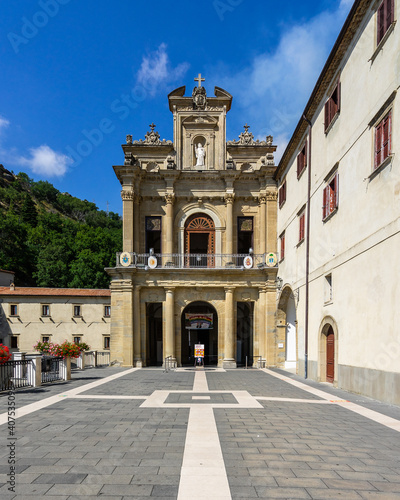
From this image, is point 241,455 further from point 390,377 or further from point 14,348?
point 14,348

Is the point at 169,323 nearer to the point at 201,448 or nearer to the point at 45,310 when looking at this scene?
the point at 45,310

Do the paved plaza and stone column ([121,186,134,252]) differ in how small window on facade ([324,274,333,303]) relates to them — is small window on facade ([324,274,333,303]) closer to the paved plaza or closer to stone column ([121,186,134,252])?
the paved plaza

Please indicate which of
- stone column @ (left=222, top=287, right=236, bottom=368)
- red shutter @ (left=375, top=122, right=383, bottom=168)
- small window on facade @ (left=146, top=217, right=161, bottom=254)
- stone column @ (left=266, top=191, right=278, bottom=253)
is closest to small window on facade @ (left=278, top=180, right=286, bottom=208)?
stone column @ (left=266, top=191, right=278, bottom=253)

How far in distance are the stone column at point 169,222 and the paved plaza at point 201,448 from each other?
15.6 meters

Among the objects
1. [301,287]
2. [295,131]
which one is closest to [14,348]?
[301,287]

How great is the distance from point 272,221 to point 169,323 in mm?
10204

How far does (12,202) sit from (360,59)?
91.2m

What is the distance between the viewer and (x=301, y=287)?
67.9ft

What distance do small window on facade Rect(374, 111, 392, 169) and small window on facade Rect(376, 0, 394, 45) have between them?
2.69 m

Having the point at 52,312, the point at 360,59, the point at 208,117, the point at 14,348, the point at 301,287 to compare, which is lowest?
the point at 14,348

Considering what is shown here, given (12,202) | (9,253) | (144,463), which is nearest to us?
(144,463)

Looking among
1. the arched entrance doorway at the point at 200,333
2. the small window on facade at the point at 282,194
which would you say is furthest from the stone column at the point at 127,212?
the small window on facade at the point at 282,194

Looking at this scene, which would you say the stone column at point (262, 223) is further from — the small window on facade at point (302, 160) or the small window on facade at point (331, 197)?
the small window on facade at point (331, 197)

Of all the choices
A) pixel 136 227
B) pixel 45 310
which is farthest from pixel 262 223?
pixel 45 310
